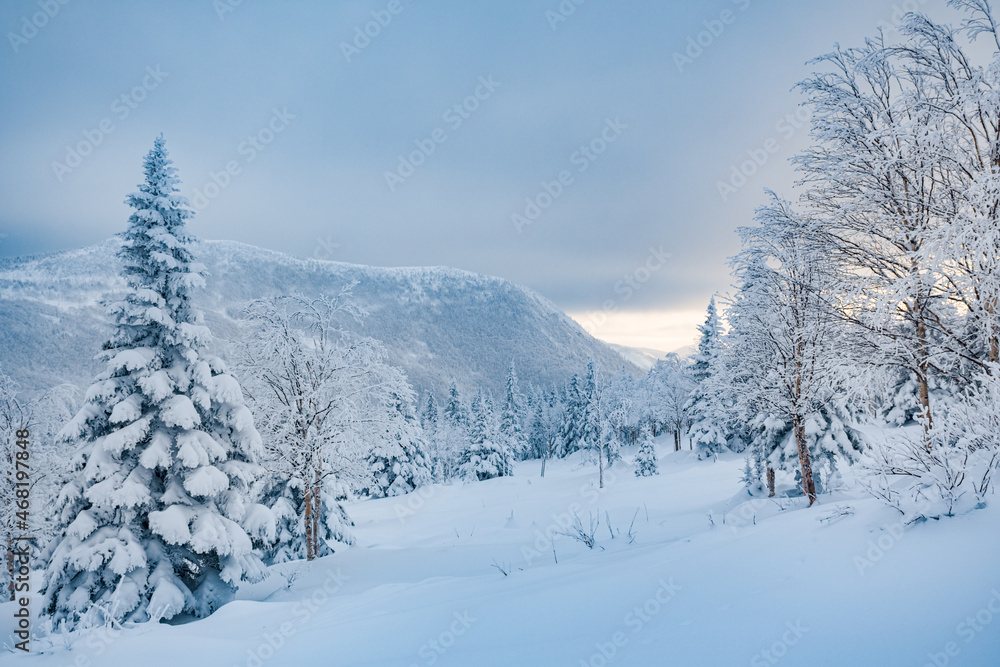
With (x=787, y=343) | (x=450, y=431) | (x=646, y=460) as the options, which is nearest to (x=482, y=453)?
(x=450, y=431)

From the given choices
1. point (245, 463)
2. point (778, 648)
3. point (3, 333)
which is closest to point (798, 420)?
point (778, 648)

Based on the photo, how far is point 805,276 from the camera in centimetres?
1138

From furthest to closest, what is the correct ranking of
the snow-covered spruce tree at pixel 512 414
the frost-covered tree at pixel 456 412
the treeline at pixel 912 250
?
the snow-covered spruce tree at pixel 512 414 → the frost-covered tree at pixel 456 412 → the treeline at pixel 912 250

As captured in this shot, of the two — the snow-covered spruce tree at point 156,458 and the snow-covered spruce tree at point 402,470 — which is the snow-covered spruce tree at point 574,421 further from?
the snow-covered spruce tree at point 156,458

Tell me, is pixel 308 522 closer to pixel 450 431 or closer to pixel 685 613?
pixel 685 613

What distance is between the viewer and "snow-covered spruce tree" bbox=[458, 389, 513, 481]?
43688 millimetres

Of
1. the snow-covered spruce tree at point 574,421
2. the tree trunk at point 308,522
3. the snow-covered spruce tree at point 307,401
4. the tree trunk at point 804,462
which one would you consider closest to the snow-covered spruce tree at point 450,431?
the snow-covered spruce tree at point 574,421

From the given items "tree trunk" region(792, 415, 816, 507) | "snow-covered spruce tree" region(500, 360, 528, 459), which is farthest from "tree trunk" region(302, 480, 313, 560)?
"snow-covered spruce tree" region(500, 360, 528, 459)

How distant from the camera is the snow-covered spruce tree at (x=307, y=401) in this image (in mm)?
14023

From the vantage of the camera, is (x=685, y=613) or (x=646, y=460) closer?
(x=685, y=613)

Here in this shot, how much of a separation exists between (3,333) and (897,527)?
22268 cm

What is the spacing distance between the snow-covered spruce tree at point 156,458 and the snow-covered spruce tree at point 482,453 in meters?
32.7

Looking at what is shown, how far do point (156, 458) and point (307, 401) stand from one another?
5.01m

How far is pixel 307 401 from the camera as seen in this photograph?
1456cm
